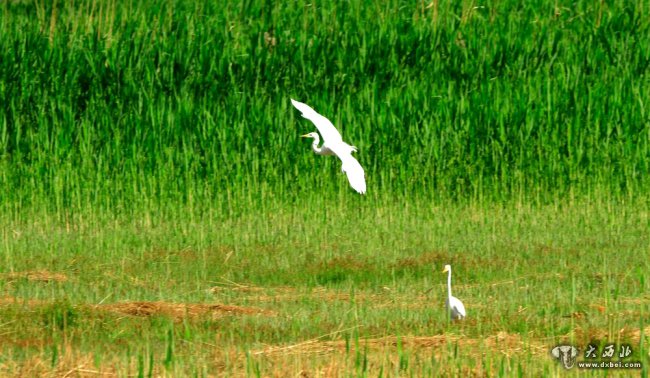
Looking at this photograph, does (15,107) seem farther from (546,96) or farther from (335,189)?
(546,96)

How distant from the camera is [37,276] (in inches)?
404

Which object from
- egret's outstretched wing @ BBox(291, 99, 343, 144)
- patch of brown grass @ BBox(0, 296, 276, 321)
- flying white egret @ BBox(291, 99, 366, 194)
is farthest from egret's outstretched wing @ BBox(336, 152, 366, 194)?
patch of brown grass @ BBox(0, 296, 276, 321)

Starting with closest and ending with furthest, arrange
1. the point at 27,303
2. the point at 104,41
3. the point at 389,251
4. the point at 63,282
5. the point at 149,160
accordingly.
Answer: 1. the point at 27,303
2. the point at 63,282
3. the point at 389,251
4. the point at 149,160
5. the point at 104,41

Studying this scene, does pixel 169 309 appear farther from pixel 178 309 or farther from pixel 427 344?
pixel 427 344

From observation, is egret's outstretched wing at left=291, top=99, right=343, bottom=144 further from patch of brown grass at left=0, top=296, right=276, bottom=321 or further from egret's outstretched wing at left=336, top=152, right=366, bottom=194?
patch of brown grass at left=0, top=296, right=276, bottom=321

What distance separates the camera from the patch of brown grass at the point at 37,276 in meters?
10.2

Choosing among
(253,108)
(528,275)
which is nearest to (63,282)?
(528,275)

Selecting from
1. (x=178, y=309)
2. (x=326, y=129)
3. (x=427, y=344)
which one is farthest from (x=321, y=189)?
(x=427, y=344)

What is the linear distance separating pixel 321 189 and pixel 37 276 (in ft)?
12.3

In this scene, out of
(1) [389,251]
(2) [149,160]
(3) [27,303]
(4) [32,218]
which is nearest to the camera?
(3) [27,303]

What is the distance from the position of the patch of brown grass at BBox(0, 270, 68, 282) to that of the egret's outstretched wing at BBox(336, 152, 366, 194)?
2362mm

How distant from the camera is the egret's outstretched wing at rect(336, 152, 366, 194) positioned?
10312 millimetres

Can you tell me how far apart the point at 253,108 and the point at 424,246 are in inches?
143

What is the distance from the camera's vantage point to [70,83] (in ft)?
49.0
